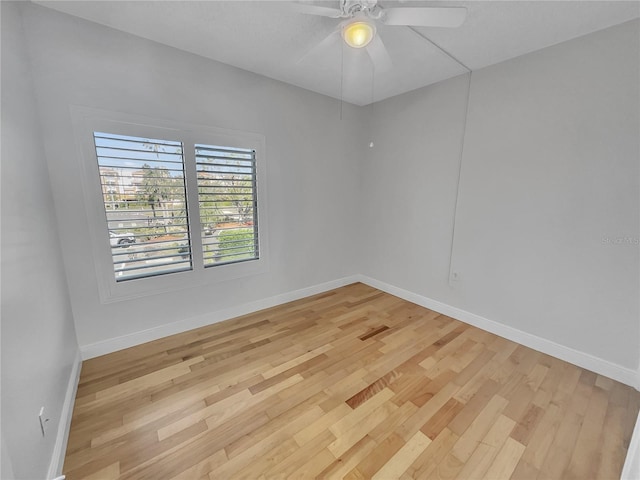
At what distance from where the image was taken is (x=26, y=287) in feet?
3.78

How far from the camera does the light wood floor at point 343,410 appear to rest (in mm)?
1298

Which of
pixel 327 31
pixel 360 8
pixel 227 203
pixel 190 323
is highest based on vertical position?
pixel 327 31

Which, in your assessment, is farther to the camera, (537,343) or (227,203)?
(227,203)

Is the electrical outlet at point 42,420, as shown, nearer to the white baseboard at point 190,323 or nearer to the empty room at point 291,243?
the empty room at point 291,243

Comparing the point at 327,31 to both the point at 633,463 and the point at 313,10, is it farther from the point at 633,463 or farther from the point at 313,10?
the point at 633,463

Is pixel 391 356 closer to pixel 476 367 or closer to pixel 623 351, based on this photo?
pixel 476 367

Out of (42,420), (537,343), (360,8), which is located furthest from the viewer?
(537,343)

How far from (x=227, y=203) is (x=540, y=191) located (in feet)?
9.07

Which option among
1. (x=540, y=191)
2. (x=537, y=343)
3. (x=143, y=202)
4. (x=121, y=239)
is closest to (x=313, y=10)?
(x=143, y=202)

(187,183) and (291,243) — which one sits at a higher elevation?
(187,183)

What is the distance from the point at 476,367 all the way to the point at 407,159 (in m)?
2.24

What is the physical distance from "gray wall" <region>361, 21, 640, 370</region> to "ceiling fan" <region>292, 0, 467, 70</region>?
126cm

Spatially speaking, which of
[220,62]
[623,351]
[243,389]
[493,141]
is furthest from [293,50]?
[623,351]

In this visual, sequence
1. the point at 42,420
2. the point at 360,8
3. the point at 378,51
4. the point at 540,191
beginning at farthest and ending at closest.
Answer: the point at 540,191
the point at 378,51
the point at 360,8
the point at 42,420
